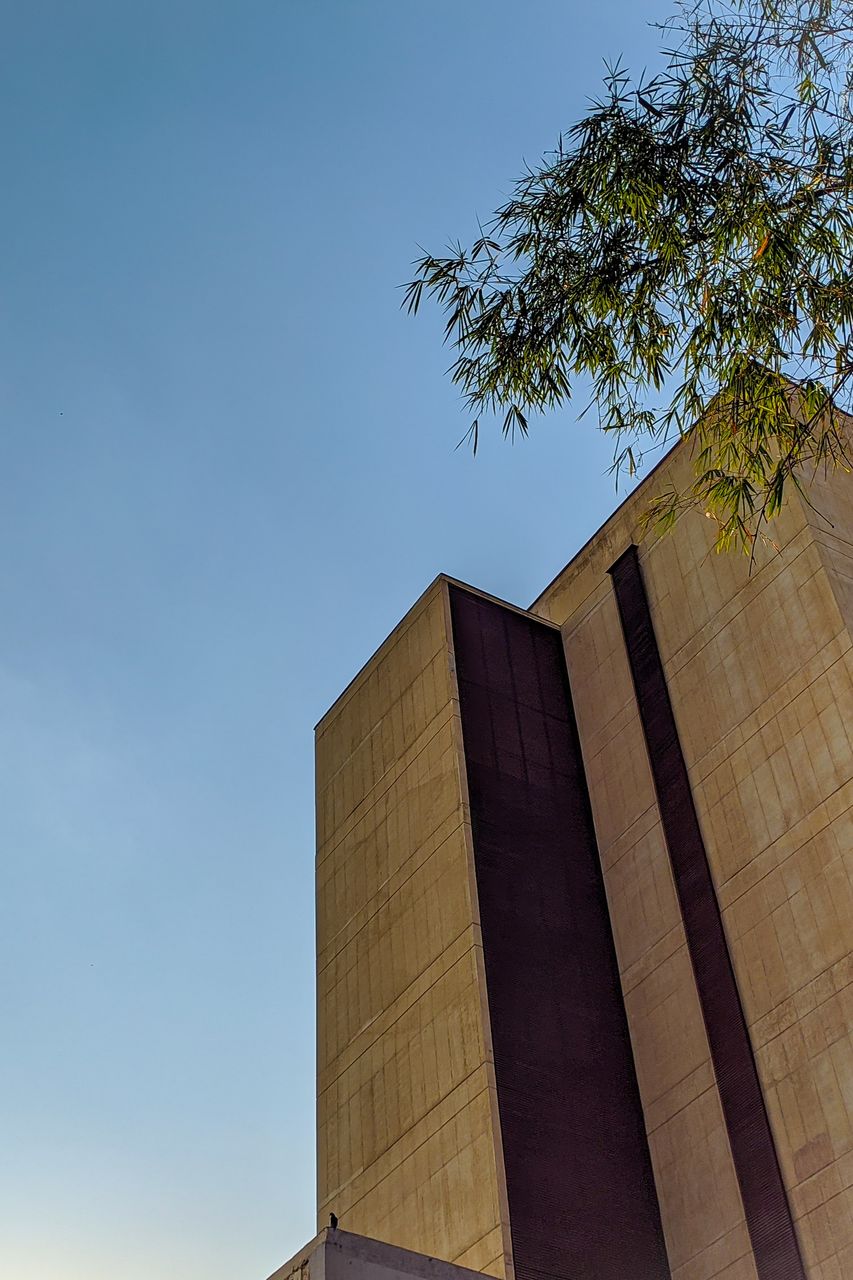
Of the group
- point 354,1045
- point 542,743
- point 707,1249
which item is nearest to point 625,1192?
point 707,1249

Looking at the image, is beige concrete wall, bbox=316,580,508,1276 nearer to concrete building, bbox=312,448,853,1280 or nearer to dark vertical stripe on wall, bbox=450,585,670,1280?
concrete building, bbox=312,448,853,1280

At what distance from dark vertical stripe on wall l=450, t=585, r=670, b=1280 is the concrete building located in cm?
5

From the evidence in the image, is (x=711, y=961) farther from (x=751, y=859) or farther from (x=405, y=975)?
(x=405, y=975)

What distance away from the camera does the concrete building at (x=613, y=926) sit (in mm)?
20562

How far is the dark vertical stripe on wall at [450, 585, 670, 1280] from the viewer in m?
21.0

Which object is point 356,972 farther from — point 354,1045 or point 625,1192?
point 625,1192

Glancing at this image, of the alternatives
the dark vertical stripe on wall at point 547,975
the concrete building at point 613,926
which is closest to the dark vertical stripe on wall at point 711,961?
the concrete building at point 613,926

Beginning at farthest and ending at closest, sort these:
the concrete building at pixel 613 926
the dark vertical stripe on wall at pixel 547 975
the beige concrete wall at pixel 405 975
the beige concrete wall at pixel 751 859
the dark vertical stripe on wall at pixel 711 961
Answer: the beige concrete wall at pixel 405 975 < the dark vertical stripe on wall at pixel 547 975 < the concrete building at pixel 613 926 < the beige concrete wall at pixel 751 859 < the dark vertical stripe on wall at pixel 711 961

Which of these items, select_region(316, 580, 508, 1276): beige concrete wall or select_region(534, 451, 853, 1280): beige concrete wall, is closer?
select_region(534, 451, 853, 1280): beige concrete wall

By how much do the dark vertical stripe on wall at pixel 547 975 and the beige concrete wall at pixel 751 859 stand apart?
48 centimetres

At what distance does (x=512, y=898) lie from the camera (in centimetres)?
2494

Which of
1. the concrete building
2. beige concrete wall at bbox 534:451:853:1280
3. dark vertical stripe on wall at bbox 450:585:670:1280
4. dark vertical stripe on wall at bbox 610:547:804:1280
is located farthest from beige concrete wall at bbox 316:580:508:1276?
dark vertical stripe on wall at bbox 610:547:804:1280

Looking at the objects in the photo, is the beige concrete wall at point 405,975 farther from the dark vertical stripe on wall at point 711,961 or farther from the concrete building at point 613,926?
the dark vertical stripe on wall at point 711,961

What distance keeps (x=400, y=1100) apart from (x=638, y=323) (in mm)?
16448
